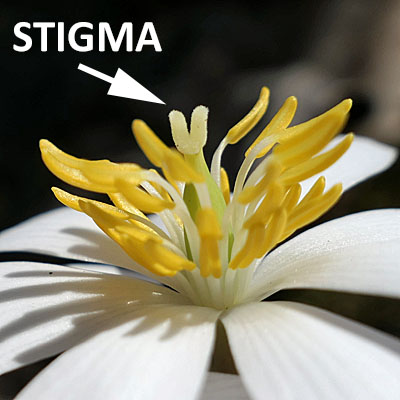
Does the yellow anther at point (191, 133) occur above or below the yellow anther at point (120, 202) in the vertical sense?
above

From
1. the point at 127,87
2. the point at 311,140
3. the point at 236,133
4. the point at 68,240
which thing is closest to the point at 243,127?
the point at 236,133

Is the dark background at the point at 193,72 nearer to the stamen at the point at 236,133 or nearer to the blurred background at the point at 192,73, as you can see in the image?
the blurred background at the point at 192,73

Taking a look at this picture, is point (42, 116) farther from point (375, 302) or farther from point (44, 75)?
point (375, 302)

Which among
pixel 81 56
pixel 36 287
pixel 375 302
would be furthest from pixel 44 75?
pixel 36 287

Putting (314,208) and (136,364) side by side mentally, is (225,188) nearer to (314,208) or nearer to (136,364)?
(314,208)

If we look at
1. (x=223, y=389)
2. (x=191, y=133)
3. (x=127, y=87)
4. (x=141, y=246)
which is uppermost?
(x=127, y=87)

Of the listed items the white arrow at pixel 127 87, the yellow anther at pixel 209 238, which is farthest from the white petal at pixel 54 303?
the white arrow at pixel 127 87
